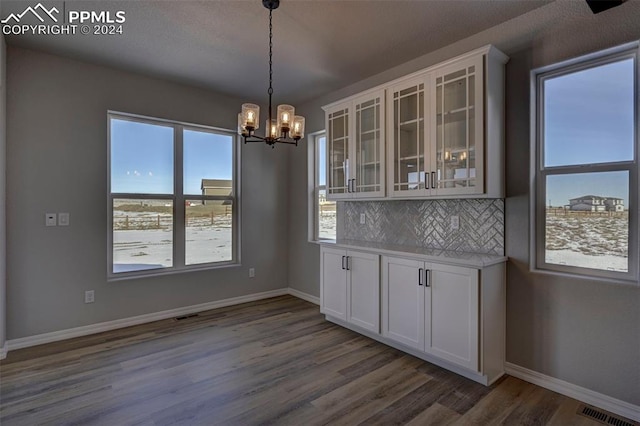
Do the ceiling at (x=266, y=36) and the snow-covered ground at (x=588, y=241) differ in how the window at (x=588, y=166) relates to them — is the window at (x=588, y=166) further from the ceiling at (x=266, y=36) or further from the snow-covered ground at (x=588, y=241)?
the ceiling at (x=266, y=36)

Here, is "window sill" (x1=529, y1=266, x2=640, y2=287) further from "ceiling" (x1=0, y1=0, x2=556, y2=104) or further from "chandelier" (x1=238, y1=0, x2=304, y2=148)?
"chandelier" (x1=238, y1=0, x2=304, y2=148)

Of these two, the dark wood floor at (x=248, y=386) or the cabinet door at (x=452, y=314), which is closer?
the dark wood floor at (x=248, y=386)

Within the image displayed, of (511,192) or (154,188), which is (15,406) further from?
(511,192)

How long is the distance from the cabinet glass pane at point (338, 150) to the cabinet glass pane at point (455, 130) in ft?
3.79

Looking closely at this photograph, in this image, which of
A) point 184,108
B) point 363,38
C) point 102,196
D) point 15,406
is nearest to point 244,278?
point 102,196

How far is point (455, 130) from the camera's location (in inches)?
108

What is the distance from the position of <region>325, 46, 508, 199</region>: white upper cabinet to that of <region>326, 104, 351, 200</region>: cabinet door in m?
0.02

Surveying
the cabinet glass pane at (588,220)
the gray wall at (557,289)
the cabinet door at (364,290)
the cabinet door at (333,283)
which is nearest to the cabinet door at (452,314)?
the gray wall at (557,289)

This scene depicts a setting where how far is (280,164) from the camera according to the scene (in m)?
5.07

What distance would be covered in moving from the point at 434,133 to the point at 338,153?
1.25 m

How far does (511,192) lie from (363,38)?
6.04 ft

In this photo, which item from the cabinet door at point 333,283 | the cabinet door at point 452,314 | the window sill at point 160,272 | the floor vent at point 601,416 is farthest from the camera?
the window sill at point 160,272

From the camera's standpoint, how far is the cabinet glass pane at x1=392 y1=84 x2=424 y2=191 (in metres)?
2.99

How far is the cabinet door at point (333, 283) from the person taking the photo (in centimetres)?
358
